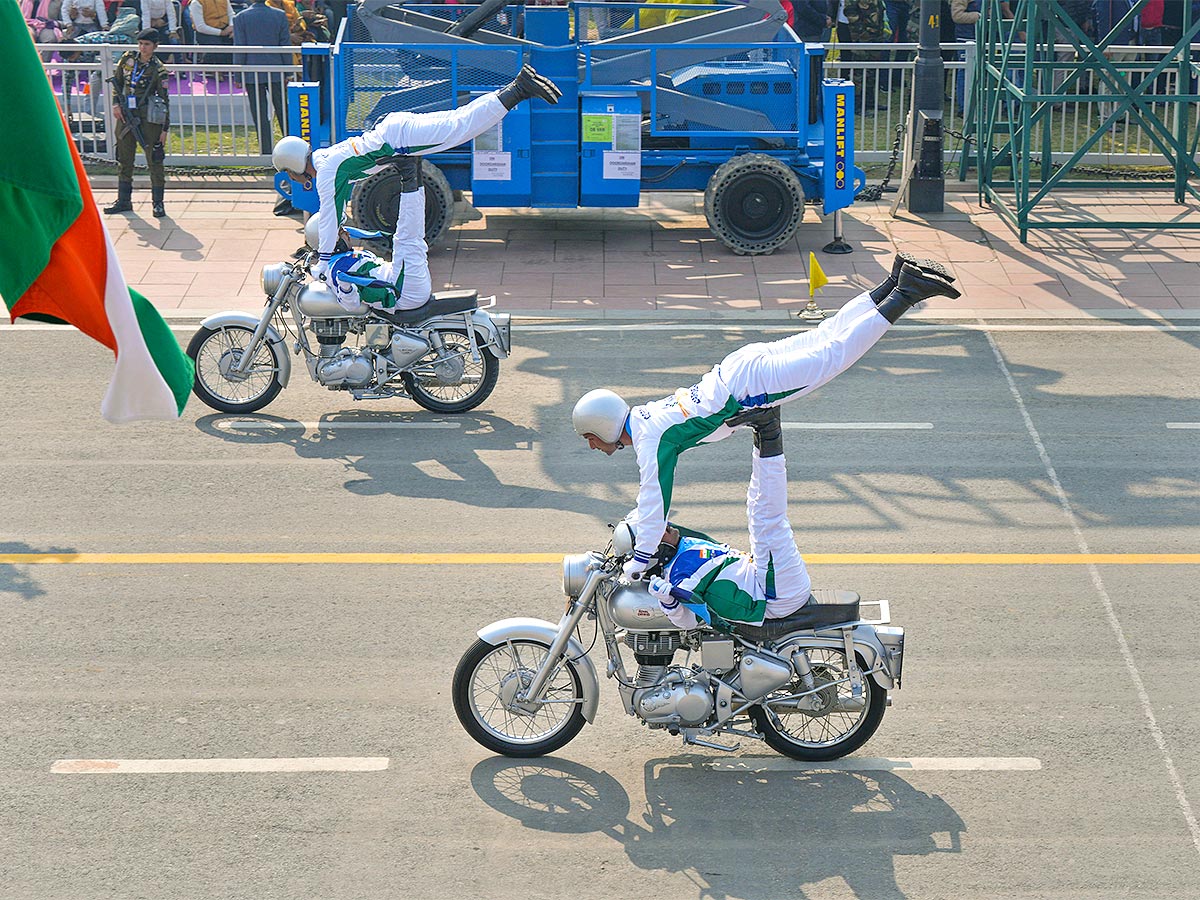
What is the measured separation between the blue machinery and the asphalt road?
3537mm

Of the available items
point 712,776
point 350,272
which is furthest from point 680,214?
point 712,776

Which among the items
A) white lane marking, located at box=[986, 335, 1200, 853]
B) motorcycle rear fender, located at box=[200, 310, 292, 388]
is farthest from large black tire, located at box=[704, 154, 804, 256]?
motorcycle rear fender, located at box=[200, 310, 292, 388]

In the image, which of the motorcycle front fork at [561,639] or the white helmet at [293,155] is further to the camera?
the white helmet at [293,155]

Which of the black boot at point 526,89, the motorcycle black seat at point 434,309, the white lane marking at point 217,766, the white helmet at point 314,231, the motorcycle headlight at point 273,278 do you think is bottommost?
the white lane marking at point 217,766

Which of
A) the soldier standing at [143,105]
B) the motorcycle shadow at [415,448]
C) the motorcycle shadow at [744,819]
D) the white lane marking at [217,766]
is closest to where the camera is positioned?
the motorcycle shadow at [744,819]

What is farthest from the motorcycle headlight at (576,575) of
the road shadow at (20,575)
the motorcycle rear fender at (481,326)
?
the motorcycle rear fender at (481,326)

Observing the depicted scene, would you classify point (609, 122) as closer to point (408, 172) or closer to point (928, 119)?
point (928, 119)

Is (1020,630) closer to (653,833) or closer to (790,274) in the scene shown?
(653,833)

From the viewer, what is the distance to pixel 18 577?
9117 mm

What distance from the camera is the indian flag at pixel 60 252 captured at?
3529 mm

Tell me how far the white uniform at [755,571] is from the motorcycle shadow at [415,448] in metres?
3.14

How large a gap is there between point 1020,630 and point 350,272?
17.6 feet

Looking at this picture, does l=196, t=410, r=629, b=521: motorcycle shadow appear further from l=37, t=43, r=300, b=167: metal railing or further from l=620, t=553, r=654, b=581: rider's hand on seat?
l=37, t=43, r=300, b=167: metal railing

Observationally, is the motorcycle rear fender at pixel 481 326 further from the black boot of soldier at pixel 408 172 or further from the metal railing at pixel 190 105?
the metal railing at pixel 190 105
